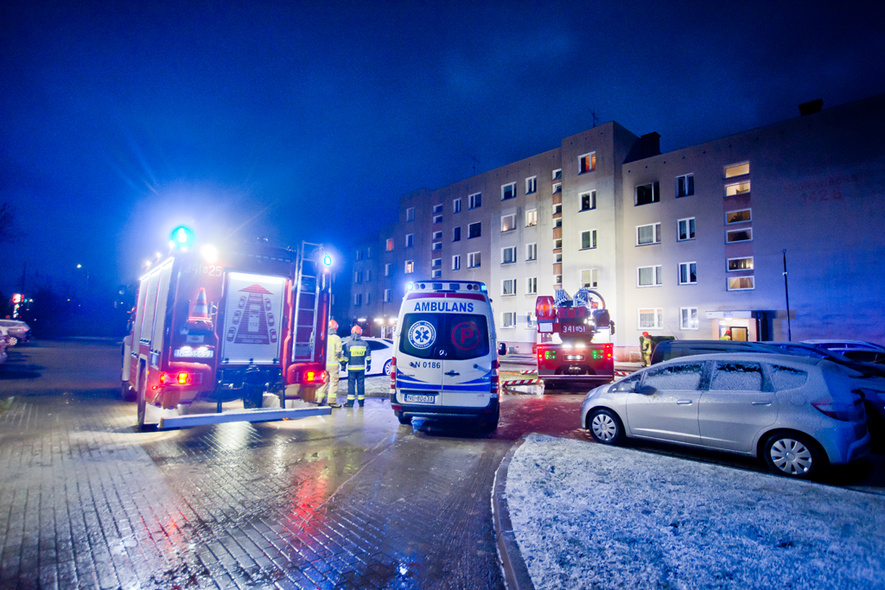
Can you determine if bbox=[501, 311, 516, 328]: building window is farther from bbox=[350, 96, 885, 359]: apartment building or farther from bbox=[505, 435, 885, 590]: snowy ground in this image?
bbox=[505, 435, 885, 590]: snowy ground

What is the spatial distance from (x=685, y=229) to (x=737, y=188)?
3.38 metres

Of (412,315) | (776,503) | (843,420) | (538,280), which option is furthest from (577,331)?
(538,280)

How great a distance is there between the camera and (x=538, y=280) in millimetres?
33312

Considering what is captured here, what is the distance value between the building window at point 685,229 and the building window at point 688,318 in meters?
4.29

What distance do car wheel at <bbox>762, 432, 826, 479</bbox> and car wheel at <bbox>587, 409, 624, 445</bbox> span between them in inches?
76.8

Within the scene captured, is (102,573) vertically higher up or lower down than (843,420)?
lower down

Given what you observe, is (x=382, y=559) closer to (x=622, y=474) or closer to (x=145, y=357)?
(x=622, y=474)

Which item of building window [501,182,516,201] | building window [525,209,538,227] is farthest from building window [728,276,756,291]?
building window [501,182,516,201]

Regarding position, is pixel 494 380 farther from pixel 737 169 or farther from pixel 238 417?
pixel 737 169

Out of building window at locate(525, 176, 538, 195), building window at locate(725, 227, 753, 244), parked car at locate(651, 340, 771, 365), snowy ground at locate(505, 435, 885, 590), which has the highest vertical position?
building window at locate(525, 176, 538, 195)

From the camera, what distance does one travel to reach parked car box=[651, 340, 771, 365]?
30.0ft

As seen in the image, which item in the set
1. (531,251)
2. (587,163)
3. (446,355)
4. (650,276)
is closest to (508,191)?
(531,251)

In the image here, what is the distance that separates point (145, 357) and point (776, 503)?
9323 mm

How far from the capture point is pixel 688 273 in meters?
26.0
